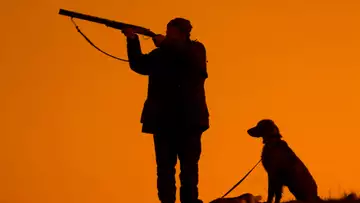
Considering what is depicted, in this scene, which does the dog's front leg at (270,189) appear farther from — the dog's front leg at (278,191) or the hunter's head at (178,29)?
the hunter's head at (178,29)

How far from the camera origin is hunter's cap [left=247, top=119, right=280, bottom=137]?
33.3ft

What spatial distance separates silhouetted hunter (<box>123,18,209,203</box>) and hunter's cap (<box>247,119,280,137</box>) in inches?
154

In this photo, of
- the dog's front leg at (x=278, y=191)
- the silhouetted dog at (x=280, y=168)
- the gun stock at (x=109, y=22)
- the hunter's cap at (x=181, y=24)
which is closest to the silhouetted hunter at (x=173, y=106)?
the hunter's cap at (x=181, y=24)

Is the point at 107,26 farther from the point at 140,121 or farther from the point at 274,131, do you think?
the point at 274,131

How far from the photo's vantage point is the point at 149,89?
6430mm

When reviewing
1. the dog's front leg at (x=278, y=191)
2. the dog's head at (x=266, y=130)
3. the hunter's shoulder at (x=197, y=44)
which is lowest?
the dog's front leg at (x=278, y=191)

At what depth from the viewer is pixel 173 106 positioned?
6.36 m

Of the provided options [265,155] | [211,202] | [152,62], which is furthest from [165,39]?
[265,155]

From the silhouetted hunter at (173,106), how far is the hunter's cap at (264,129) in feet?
12.9

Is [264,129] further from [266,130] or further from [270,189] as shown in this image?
[270,189]

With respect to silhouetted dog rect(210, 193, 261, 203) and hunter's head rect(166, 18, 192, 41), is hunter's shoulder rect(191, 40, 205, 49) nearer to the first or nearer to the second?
hunter's head rect(166, 18, 192, 41)

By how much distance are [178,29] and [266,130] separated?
4265 millimetres

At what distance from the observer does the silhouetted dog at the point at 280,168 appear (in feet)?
30.7

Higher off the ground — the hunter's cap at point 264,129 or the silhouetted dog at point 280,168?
the hunter's cap at point 264,129
